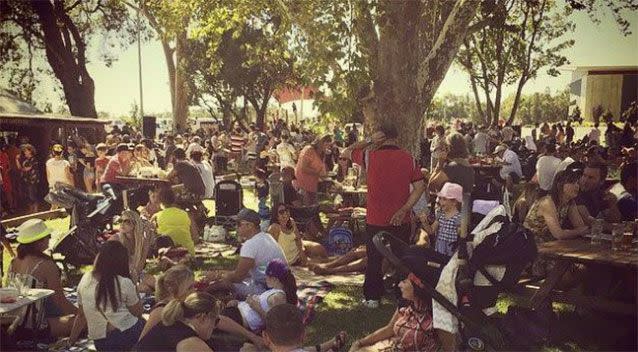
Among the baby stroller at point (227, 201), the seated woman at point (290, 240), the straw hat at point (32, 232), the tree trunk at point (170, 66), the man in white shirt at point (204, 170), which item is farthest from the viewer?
the tree trunk at point (170, 66)

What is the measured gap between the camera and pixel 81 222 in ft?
27.1

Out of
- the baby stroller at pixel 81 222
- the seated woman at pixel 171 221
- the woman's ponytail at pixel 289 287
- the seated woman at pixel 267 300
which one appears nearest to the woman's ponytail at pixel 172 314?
the seated woman at pixel 267 300

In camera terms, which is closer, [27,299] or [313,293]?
[27,299]

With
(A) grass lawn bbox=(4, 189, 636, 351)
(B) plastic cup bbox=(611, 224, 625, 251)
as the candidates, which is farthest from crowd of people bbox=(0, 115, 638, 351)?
(B) plastic cup bbox=(611, 224, 625, 251)

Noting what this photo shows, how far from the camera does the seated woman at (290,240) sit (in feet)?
25.7

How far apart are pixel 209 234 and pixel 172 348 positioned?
6537mm

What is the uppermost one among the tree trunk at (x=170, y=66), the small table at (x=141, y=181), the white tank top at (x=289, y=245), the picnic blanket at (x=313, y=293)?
the tree trunk at (x=170, y=66)

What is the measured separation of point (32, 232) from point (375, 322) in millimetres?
3732

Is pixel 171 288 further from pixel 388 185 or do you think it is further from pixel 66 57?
pixel 66 57

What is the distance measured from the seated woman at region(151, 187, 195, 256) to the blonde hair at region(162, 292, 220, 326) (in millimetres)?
4164

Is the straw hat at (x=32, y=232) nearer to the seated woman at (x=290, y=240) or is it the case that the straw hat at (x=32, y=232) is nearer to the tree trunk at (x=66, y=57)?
the seated woman at (x=290, y=240)

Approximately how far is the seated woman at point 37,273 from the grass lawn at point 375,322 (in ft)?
8.64

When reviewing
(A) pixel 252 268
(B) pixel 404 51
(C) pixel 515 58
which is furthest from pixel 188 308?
(C) pixel 515 58

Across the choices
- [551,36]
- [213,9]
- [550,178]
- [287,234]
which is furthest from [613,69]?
[287,234]
